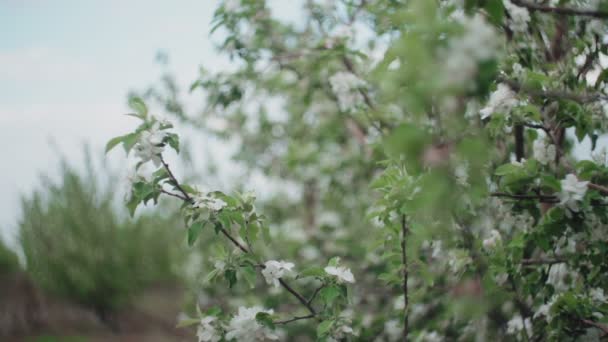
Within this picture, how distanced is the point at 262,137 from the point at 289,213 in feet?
3.81

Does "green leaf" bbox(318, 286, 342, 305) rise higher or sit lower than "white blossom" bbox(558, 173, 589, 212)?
lower

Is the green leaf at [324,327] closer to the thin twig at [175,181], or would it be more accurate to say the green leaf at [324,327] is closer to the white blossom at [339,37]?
the thin twig at [175,181]

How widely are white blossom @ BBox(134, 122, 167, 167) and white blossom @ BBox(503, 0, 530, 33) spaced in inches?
44.6

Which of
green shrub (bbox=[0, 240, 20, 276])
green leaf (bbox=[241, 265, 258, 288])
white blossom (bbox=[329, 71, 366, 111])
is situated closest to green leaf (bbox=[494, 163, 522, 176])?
green leaf (bbox=[241, 265, 258, 288])

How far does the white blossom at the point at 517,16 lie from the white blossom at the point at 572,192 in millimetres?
585

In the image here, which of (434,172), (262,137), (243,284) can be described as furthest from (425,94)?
(262,137)

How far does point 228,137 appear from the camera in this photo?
16.9 feet

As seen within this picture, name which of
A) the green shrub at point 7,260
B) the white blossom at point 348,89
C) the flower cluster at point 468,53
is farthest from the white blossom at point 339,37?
the green shrub at point 7,260

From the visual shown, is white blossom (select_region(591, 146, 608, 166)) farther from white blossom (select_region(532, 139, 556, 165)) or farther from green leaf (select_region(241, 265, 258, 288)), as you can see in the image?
green leaf (select_region(241, 265, 258, 288))

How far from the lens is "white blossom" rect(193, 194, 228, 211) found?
124 centimetres

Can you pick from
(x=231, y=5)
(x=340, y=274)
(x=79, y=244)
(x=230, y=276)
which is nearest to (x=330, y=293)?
(x=340, y=274)

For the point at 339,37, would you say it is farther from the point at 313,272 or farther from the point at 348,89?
the point at 313,272

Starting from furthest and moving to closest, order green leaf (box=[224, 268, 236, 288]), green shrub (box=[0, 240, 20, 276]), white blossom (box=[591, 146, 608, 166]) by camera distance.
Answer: green shrub (box=[0, 240, 20, 276])
white blossom (box=[591, 146, 608, 166])
green leaf (box=[224, 268, 236, 288])

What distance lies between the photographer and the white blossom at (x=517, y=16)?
1515mm
